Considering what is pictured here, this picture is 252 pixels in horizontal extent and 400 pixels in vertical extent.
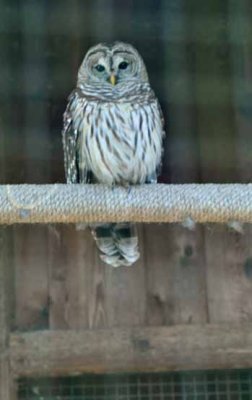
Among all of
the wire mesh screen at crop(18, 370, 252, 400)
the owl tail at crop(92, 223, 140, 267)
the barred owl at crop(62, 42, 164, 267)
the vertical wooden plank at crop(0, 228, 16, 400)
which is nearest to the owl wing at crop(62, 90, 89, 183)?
the barred owl at crop(62, 42, 164, 267)

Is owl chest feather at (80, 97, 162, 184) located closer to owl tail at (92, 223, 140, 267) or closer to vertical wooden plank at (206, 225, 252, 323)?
owl tail at (92, 223, 140, 267)

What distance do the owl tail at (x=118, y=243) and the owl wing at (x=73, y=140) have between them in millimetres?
123

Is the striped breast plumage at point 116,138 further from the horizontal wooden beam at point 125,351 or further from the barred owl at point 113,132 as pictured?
the horizontal wooden beam at point 125,351

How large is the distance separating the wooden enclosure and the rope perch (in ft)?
1.61

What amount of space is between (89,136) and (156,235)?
33 centimetres

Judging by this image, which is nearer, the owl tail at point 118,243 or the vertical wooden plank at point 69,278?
the owl tail at point 118,243

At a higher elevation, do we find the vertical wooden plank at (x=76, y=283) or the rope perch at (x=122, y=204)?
the rope perch at (x=122, y=204)

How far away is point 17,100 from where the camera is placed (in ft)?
7.23

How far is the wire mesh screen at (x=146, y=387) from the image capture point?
2.06 metres

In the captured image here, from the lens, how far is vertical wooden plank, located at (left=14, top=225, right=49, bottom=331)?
6.85 feet

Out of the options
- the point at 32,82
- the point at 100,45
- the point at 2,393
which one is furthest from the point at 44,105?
the point at 2,393

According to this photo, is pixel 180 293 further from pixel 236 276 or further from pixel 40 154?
pixel 40 154

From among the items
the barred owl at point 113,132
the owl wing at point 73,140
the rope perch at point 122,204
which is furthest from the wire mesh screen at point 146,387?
the rope perch at point 122,204

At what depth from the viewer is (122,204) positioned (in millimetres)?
1619
